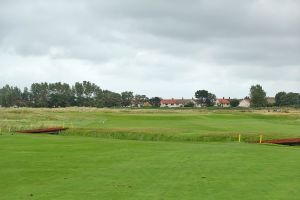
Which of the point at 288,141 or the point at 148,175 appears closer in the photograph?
the point at 148,175

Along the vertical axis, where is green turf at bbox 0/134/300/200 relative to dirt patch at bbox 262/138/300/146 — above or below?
below

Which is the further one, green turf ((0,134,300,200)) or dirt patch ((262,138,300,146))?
dirt patch ((262,138,300,146))

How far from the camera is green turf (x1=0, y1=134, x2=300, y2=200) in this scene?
51.1ft

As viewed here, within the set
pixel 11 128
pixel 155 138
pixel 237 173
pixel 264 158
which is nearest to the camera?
pixel 237 173

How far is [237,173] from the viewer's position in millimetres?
20281

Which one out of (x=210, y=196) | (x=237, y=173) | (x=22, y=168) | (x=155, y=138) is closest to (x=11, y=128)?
(x=155, y=138)

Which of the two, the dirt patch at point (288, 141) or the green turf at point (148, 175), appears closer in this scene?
the green turf at point (148, 175)

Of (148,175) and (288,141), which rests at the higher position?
(288,141)

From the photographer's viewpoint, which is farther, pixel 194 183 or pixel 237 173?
pixel 237 173

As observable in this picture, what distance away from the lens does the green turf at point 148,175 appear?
15578 millimetres

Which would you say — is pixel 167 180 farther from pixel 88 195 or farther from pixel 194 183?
pixel 88 195

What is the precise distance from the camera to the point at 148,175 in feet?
64.2

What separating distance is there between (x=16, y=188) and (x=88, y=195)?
308 cm

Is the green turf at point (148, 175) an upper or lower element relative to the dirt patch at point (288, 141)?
lower
